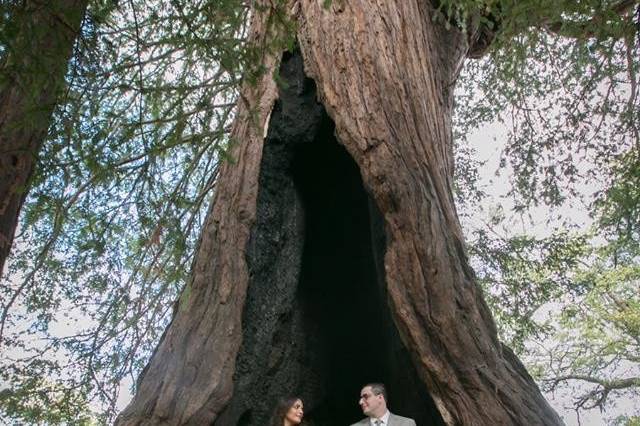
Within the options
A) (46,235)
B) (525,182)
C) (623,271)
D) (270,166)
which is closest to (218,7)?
(270,166)

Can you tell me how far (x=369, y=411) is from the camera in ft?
15.4

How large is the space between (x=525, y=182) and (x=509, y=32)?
175 inches

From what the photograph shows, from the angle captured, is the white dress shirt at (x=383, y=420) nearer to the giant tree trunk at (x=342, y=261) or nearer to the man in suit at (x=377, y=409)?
the man in suit at (x=377, y=409)

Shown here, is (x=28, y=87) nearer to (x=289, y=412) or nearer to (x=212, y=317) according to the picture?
(x=212, y=317)

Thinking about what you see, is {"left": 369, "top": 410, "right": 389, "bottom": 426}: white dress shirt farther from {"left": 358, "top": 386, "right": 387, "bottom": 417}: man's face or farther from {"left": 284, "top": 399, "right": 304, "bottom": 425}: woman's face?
{"left": 284, "top": 399, "right": 304, "bottom": 425}: woman's face

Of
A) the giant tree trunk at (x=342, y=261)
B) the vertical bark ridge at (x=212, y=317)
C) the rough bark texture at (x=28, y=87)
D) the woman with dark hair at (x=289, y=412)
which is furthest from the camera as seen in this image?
the woman with dark hair at (x=289, y=412)

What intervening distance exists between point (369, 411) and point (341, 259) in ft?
7.39

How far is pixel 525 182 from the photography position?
902 cm

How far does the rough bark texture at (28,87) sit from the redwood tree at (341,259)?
951 millimetres

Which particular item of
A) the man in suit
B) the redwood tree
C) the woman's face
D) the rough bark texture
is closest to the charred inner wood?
the redwood tree

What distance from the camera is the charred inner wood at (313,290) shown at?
506 cm

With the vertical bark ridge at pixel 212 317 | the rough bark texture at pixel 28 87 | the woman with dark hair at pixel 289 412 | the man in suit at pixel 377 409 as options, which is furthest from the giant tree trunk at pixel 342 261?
the rough bark texture at pixel 28 87

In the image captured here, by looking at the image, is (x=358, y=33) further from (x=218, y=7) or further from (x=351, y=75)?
(x=218, y=7)

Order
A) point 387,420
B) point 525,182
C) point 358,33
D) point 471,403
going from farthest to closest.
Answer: point 525,182 → point 358,33 → point 387,420 → point 471,403
